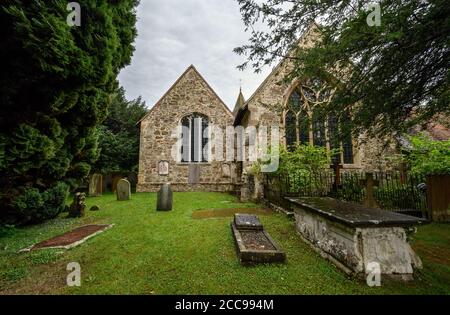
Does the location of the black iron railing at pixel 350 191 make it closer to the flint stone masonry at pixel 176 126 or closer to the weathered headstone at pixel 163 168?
the flint stone masonry at pixel 176 126

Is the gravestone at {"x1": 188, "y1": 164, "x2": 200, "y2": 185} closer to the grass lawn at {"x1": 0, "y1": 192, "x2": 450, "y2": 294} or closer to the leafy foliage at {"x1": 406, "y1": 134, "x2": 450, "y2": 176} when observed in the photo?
the grass lawn at {"x1": 0, "y1": 192, "x2": 450, "y2": 294}

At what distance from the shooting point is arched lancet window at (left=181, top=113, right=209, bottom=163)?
16.2 metres

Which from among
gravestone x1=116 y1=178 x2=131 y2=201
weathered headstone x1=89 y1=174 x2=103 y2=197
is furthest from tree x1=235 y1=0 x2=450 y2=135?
weathered headstone x1=89 y1=174 x2=103 y2=197

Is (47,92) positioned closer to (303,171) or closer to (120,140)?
(303,171)

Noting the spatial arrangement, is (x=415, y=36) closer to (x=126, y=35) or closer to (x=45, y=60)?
(x=45, y=60)

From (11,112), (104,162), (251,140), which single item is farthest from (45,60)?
(104,162)

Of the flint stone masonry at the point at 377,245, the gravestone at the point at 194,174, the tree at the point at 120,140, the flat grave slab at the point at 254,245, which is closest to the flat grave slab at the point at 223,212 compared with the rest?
the flat grave slab at the point at 254,245

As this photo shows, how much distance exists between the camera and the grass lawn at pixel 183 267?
273cm

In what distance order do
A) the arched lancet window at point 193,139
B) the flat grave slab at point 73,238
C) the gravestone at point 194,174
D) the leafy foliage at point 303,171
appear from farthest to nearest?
the arched lancet window at point 193,139
the gravestone at point 194,174
the leafy foliage at point 303,171
the flat grave slab at point 73,238

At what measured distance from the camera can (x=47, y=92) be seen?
484 cm

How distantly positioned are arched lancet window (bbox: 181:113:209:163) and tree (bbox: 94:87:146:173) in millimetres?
4535

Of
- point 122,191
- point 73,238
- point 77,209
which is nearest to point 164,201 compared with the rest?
point 77,209

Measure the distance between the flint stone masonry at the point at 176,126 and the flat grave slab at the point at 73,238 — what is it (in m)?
9.71
